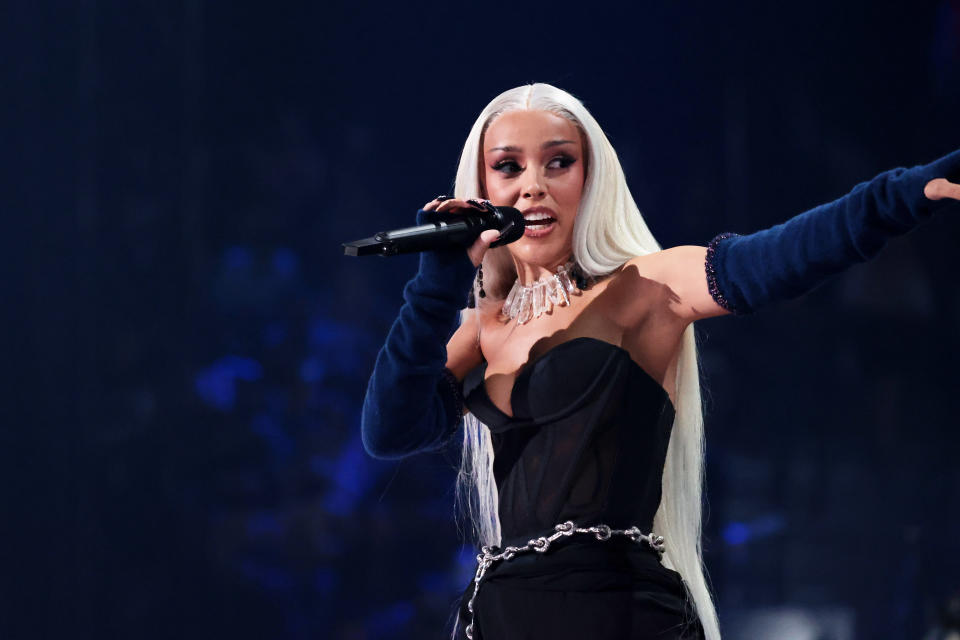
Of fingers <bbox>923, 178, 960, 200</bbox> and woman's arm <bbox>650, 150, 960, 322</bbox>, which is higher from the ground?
fingers <bbox>923, 178, 960, 200</bbox>

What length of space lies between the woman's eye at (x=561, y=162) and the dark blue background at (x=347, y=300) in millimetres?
1165

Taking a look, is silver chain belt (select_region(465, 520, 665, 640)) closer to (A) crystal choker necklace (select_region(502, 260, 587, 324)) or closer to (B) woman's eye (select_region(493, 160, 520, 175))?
(A) crystal choker necklace (select_region(502, 260, 587, 324))

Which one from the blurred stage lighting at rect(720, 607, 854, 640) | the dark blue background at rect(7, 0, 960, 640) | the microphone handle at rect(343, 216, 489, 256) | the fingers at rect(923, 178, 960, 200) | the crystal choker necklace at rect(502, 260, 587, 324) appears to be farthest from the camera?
the blurred stage lighting at rect(720, 607, 854, 640)

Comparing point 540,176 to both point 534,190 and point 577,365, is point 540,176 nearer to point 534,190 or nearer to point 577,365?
point 534,190

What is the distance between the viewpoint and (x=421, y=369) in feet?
5.09

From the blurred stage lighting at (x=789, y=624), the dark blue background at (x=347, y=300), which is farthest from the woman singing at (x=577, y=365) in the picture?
the blurred stage lighting at (x=789, y=624)

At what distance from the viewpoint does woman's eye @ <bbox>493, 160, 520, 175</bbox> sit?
1724 mm

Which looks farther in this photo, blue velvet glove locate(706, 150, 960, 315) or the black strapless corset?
the black strapless corset

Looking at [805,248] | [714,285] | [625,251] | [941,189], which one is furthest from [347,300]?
[941,189]

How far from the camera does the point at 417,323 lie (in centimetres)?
150

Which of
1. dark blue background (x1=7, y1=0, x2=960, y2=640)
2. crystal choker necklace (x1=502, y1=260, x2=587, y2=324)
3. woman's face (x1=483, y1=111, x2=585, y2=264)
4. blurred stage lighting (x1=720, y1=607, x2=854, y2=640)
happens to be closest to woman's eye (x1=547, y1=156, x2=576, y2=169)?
woman's face (x1=483, y1=111, x2=585, y2=264)

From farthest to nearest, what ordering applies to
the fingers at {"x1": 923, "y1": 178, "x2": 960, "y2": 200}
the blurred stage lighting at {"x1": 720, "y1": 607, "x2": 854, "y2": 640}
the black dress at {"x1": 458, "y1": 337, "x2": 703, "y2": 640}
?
the blurred stage lighting at {"x1": 720, "y1": 607, "x2": 854, "y2": 640} < the black dress at {"x1": 458, "y1": 337, "x2": 703, "y2": 640} < the fingers at {"x1": 923, "y1": 178, "x2": 960, "y2": 200}

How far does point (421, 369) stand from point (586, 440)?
26 centimetres

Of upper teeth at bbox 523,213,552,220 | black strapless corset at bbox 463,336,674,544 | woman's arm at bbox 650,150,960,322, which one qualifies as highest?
upper teeth at bbox 523,213,552,220
